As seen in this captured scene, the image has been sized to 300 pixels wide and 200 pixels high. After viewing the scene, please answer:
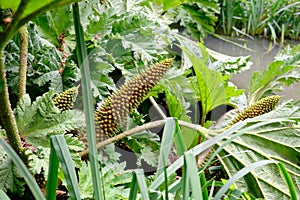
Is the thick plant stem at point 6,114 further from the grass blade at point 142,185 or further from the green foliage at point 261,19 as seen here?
the green foliage at point 261,19

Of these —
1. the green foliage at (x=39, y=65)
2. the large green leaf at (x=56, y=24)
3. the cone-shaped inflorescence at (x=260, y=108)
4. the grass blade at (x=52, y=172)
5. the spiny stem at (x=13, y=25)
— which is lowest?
the cone-shaped inflorescence at (x=260, y=108)

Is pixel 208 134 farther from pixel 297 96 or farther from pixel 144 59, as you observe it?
pixel 297 96

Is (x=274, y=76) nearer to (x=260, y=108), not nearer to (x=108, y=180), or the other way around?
(x=260, y=108)

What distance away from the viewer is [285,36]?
2.90 m

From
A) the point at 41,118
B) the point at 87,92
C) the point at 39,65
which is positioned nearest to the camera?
the point at 87,92

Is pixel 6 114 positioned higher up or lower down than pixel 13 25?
lower down

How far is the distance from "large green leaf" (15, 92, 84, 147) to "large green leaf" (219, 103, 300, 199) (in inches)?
14.1

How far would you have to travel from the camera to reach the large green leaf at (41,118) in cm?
76

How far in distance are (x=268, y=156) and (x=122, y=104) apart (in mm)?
374

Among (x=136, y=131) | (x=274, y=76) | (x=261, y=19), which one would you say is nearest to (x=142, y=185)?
(x=136, y=131)

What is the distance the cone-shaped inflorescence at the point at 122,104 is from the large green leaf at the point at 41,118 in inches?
1.9

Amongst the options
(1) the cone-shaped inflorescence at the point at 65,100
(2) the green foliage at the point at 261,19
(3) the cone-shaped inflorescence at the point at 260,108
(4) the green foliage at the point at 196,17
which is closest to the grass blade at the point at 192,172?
(1) the cone-shaped inflorescence at the point at 65,100

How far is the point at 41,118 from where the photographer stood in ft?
2.51

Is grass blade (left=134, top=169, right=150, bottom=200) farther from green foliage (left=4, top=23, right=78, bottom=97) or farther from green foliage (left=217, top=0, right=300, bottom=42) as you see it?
green foliage (left=217, top=0, right=300, bottom=42)
